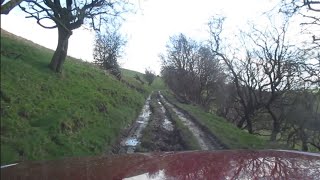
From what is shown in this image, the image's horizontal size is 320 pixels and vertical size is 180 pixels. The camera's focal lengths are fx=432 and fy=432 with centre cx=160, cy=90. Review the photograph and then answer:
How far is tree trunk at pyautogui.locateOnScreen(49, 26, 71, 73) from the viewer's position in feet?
71.2

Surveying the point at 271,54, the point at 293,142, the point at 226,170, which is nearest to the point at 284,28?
the point at 271,54

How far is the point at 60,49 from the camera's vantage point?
22.8m

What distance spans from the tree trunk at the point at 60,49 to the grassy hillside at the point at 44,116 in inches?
26.9

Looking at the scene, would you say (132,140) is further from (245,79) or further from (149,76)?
(149,76)

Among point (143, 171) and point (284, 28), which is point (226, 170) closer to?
point (143, 171)

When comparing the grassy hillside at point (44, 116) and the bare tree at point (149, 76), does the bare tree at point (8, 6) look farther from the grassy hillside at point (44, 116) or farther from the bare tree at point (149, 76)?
the bare tree at point (149, 76)

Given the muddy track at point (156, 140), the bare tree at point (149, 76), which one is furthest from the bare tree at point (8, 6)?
the bare tree at point (149, 76)

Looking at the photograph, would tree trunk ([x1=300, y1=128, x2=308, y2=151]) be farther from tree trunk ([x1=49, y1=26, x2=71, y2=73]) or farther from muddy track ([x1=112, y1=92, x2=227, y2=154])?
tree trunk ([x1=49, y1=26, x2=71, y2=73])

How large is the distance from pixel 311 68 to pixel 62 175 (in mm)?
25524

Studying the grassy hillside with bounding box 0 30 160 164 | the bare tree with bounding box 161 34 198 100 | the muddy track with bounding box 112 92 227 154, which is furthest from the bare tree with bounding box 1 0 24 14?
the bare tree with bounding box 161 34 198 100

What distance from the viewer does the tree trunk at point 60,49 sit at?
21.7 meters

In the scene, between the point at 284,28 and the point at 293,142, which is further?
the point at 293,142

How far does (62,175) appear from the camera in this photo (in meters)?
5.99

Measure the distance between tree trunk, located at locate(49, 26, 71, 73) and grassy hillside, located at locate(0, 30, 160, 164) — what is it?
68cm
